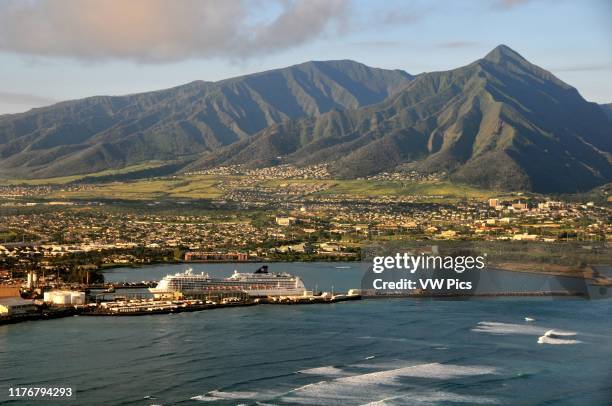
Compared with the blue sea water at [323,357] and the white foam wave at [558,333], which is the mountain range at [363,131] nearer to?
the blue sea water at [323,357]

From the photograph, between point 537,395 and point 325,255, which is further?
point 325,255

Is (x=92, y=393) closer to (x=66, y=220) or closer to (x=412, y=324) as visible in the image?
(x=412, y=324)

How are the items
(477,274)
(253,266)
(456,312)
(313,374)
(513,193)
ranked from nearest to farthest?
1. (313,374)
2. (456,312)
3. (477,274)
4. (253,266)
5. (513,193)

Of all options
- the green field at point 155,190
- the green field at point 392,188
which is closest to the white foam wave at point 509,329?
the green field at point 392,188

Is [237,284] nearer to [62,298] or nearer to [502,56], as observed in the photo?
[62,298]

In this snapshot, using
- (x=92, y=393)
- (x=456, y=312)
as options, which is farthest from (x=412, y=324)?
(x=92, y=393)

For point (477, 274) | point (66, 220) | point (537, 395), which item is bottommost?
point (537, 395)

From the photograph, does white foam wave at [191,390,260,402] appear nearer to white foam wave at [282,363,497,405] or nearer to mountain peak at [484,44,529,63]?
white foam wave at [282,363,497,405]
